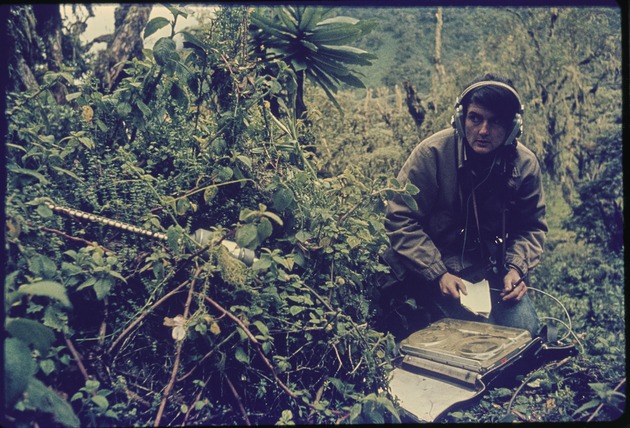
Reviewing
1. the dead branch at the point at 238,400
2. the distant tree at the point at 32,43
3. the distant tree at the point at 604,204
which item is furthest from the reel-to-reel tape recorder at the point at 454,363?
the distant tree at the point at 32,43

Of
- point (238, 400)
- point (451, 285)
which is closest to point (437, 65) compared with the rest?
point (451, 285)

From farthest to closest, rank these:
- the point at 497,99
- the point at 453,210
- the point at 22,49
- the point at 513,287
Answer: the point at 22,49 < the point at 513,287 < the point at 453,210 < the point at 497,99

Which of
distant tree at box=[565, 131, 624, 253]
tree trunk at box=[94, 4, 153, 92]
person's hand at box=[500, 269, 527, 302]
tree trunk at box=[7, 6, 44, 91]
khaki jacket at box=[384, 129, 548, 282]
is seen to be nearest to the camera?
khaki jacket at box=[384, 129, 548, 282]

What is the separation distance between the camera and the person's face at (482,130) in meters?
2.47

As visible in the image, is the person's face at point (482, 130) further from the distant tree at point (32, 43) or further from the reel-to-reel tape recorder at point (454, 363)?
the distant tree at point (32, 43)

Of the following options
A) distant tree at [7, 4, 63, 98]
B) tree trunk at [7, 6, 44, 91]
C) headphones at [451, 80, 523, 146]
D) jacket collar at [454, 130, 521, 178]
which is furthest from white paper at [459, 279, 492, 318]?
tree trunk at [7, 6, 44, 91]

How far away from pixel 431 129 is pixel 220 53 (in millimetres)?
2107

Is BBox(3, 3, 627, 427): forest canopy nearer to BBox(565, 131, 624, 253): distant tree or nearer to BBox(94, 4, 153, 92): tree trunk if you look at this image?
BBox(565, 131, 624, 253): distant tree

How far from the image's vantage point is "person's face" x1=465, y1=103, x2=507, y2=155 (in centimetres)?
247

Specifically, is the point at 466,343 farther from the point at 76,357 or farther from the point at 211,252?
the point at 76,357

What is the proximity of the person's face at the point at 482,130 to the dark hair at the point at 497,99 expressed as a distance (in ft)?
0.08

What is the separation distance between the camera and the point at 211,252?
2016 mm

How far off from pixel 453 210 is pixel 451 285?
1.16ft

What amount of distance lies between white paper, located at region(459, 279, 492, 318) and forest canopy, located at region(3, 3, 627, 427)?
377 millimetres
